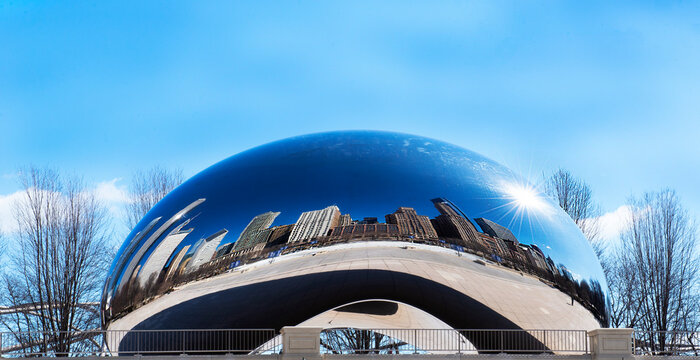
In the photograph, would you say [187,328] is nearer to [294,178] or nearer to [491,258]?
[294,178]

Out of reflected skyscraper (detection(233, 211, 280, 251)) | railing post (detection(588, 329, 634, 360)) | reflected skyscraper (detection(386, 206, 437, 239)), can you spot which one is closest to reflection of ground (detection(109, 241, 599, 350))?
reflected skyscraper (detection(386, 206, 437, 239))

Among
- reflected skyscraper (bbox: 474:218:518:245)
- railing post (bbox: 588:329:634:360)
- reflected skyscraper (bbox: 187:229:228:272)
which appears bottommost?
railing post (bbox: 588:329:634:360)

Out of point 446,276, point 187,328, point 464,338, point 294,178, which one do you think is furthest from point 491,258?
point 187,328

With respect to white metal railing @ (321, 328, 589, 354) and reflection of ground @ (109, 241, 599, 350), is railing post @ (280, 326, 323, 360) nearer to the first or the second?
reflection of ground @ (109, 241, 599, 350)

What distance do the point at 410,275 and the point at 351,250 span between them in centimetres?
158

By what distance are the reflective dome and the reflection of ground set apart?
0.03 metres

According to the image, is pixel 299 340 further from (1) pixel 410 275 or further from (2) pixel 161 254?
(2) pixel 161 254

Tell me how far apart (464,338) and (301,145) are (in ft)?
22.1

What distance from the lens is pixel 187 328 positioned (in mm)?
17078

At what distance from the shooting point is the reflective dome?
16312 mm

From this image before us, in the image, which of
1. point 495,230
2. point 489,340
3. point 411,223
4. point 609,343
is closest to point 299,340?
point 411,223

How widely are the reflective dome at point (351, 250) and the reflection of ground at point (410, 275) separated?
28mm

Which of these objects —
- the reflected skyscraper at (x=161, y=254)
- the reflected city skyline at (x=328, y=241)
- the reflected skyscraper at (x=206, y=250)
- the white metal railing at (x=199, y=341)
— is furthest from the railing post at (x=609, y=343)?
the reflected skyscraper at (x=161, y=254)

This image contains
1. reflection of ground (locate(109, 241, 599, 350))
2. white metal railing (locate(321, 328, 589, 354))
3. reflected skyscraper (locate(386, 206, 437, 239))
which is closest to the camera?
reflection of ground (locate(109, 241, 599, 350))
